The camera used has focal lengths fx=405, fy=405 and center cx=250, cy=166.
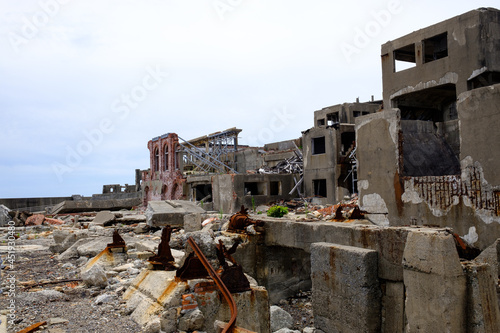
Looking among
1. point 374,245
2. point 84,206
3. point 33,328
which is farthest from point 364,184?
point 84,206

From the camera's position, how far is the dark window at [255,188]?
22516 millimetres

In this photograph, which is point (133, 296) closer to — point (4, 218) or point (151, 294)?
point (151, 294)

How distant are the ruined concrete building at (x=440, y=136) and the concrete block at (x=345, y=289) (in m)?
4.50

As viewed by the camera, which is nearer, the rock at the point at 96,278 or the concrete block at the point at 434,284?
the concrete block at the point at 434,284

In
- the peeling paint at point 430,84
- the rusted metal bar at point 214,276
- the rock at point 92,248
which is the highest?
the peeling paint at point 430,84

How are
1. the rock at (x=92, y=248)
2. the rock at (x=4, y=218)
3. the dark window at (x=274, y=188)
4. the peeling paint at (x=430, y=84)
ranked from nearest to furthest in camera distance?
the rock at (x=92, y=248) < the peeling paint at (x=430, y=84) < the rock at (x=4, y=218) < the dark window at (x=274, y=188)

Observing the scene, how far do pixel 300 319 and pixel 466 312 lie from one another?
3.81 metres

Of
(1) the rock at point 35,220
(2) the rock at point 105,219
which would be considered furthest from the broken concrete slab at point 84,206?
(2) the rock at point 105,219

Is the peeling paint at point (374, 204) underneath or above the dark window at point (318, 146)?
underneath

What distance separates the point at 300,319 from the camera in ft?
23.3

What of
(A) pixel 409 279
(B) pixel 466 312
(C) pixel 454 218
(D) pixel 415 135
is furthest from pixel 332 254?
(D) pixel 415 135

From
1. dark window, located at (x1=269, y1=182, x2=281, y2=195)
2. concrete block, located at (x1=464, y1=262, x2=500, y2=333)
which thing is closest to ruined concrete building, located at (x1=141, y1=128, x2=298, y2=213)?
dark window, located at (x1=269, y1=182, x2=281, y2=195)

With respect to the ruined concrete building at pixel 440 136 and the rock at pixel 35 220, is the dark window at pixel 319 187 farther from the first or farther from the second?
the rock at pixel 35 220

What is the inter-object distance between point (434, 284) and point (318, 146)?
18.6 m
